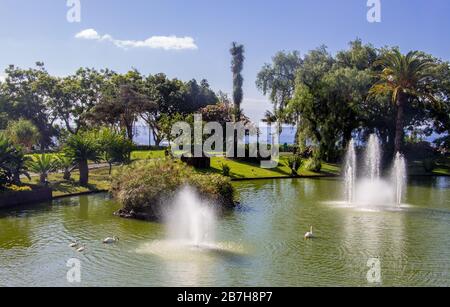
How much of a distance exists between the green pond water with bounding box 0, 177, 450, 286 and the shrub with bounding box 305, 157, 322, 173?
19526 millimetres

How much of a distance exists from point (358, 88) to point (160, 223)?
36.8 m

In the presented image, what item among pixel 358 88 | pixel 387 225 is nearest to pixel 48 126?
pixel 358 88

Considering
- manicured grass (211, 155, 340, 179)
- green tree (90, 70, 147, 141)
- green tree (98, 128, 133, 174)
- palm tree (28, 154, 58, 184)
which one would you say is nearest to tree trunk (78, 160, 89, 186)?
palm tree (28, 154, 58, 184)

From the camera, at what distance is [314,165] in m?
51.7

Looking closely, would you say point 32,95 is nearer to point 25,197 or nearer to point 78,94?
point 78,94

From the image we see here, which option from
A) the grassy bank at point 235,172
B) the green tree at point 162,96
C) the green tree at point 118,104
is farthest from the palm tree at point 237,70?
the grassy bank at point 235,172

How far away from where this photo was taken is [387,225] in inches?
1006

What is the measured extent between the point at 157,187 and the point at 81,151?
1280 cm

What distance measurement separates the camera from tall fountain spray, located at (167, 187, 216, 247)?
864 inches

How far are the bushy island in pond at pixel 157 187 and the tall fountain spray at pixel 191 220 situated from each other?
0.47 meters

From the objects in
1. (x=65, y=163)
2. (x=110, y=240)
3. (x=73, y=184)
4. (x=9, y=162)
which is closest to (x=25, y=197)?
(x=9, y=162)

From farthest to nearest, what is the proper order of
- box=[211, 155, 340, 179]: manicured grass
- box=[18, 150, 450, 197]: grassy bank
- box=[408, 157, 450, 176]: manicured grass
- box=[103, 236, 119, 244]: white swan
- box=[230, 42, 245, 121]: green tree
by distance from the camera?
1. box=[230, 42, 245, 121]: green tree
2. box=[408, 157, 450, 176]: manicured grass
3. box=[211, 155, 340, 179]: manicured grass
4. box=[18, 150, 450, 197]: grassy bank
5. box=[103, 236, 119, 244]: white swan

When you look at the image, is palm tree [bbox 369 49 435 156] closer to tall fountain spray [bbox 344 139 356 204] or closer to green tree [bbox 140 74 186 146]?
tall fountain spray [bbox 344 139 356 204]

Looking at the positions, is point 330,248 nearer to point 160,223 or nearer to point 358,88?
point 160,223
